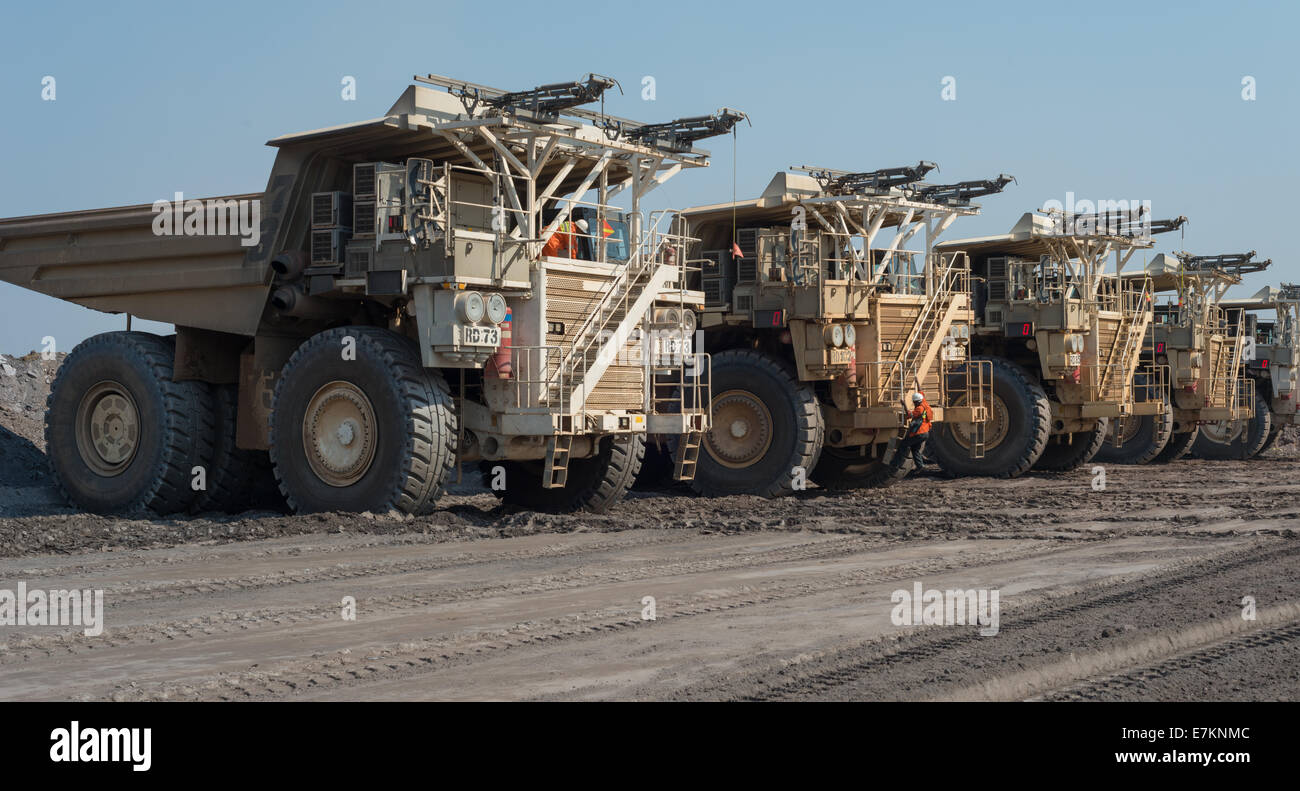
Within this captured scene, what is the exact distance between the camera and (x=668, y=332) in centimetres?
1388

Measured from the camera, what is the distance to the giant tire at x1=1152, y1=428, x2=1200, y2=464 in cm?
2658

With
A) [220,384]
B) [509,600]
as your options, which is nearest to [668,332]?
[220,384]

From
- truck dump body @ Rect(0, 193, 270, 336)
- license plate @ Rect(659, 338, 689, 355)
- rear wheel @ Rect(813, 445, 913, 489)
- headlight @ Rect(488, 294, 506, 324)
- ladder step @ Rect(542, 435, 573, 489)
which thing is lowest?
rear wheel @ Rect(813, 445, 913, 489)

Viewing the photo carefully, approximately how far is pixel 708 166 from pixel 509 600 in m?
6.96

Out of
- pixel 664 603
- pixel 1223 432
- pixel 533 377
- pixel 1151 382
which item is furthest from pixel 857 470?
pixel 1223 432

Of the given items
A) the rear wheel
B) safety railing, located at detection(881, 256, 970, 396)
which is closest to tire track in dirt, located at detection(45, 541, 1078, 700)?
safety railing, located at detection(881, 256, 970, 396)

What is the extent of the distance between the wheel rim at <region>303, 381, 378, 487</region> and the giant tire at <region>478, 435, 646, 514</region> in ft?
6.97

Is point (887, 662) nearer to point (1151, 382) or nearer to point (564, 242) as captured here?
point (564, 242)

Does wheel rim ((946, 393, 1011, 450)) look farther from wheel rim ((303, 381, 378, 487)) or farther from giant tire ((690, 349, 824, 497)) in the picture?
wheel rim ((303, 381, 378, 487))

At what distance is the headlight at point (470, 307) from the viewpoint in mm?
12039

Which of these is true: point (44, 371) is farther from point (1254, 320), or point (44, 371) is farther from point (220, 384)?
point (1254, 320)

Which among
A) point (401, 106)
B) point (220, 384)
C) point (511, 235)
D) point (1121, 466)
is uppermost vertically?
point (401, 106)

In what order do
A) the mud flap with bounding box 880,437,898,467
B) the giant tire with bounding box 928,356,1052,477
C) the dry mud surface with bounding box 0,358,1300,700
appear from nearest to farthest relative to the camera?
the dry mud surface with bounding box 0,358,1300,700 → the mud flap with bounding box 880,437,898,467 → the giant tire with bounding box 928,356,1052,477

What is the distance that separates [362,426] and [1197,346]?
1782cm
